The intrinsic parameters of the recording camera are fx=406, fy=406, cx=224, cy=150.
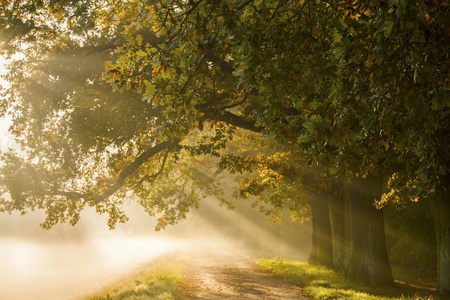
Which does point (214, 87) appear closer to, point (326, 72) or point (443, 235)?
point (326, 72)

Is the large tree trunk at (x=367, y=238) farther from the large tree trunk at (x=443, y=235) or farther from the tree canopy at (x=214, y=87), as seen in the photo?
the large tree trunk at (x=443, y=235)

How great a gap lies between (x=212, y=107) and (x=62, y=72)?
5.55 meters

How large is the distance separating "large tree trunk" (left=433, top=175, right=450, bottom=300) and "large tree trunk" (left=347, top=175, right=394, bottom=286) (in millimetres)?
3349

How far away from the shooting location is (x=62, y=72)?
14.0m

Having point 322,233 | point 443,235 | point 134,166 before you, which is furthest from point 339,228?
point 134,166

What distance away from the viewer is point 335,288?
14133 mm

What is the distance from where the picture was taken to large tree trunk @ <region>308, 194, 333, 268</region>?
22141 mm

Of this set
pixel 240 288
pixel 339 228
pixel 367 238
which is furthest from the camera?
pixel 339 228

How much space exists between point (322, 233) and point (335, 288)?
336 inches

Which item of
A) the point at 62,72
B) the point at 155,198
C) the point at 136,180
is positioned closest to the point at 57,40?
the point at 62,72

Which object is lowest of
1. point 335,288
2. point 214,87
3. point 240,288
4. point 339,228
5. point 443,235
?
point 240,288

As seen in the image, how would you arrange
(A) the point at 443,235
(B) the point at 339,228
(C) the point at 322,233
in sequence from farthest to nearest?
(C) the point at 322,233 → (B) the point at 339,228 → (A) the point at 443,235

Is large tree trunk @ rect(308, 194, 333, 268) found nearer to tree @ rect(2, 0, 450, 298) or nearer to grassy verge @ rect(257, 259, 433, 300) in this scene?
grassy verge @ rect(257, 259, 433, 300)

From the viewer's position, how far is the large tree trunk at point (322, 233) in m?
22.1
